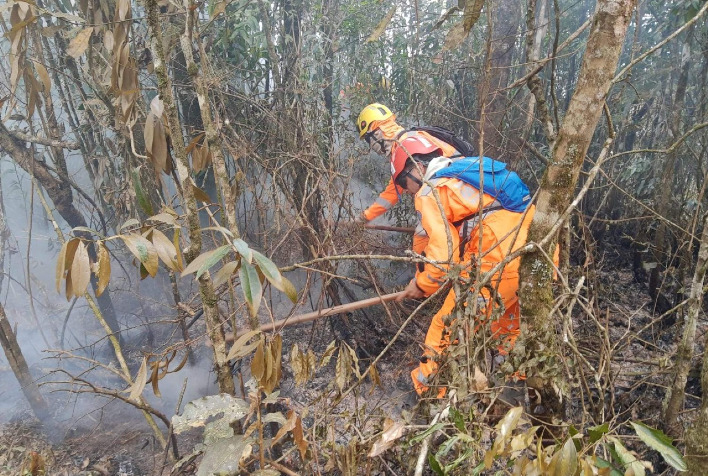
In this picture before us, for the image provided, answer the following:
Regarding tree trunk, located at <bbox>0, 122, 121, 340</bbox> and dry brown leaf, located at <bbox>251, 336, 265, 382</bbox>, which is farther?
tree trunk, located at <bbox>0, 122, 121, 340</bbox>

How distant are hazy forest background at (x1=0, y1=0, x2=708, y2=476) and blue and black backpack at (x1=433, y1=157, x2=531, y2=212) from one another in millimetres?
230

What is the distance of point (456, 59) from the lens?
563 centimetres

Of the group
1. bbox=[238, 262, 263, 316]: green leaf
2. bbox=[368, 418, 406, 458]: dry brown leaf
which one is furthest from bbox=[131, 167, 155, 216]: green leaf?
bbox=[368, 418, 406, 458]: dry brown leaf

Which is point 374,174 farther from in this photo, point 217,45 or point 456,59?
point 217,45

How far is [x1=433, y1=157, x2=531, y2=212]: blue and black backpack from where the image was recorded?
9.14 feet

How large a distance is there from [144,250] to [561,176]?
1.28m

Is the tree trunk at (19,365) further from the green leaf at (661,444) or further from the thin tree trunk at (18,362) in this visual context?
the green leaf at (661,444)

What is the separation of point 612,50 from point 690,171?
4.15 meters

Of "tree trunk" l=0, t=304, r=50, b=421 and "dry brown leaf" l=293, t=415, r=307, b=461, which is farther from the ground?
"dry brown leaf" l=293, t=415, r=307, b=461

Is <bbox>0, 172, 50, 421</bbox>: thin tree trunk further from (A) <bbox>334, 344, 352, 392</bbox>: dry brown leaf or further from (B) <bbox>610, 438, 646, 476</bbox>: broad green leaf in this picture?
(B) <bbox>610, 438, 646, 476</bbox>: broad green leaf

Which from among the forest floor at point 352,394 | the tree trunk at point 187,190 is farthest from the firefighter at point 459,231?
the tree trunk at point 187,190

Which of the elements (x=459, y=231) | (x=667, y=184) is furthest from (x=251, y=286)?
(x=667, y=184)

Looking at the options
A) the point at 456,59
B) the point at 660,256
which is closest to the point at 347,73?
the point at 456,59

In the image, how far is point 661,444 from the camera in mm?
1025
